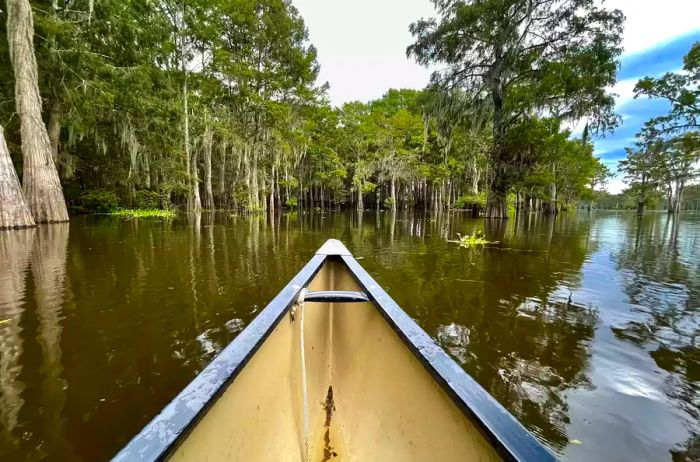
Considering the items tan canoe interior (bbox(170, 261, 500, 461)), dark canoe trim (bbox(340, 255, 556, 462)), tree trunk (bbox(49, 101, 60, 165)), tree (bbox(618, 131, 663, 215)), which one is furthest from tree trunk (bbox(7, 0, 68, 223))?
tree (bbox(618, 131, 663, 215))

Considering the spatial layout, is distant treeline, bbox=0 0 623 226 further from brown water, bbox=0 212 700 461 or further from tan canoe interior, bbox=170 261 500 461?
tan canoe interior, bbox=170 261 500 461

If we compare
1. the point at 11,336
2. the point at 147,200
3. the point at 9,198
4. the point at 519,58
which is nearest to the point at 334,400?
the point at 11,336

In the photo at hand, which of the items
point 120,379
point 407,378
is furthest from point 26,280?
point 407,378

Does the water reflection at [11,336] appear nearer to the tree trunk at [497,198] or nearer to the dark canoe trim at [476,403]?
the dark canoe trim at [476,403]

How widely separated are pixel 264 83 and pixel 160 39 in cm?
640

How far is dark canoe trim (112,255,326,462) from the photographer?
71 centimetres

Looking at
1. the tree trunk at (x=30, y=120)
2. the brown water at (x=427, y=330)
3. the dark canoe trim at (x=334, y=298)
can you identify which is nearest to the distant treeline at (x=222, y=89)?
the tree trunk at (x=30, y=120)

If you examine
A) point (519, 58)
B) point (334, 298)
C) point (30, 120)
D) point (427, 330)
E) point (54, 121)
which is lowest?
point (427, 330)

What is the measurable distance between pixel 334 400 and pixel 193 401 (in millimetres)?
1151

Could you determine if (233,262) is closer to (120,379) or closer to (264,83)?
(120,379)

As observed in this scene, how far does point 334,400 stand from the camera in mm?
1869

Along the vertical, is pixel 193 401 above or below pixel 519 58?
below

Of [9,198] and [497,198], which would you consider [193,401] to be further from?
[497,198]

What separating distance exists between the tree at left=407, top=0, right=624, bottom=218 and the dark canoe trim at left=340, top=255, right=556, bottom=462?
49.2 feet
